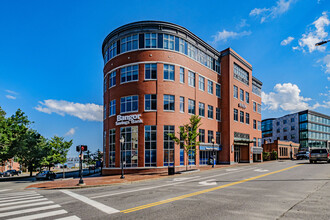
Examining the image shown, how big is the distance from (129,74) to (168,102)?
620 centimetres

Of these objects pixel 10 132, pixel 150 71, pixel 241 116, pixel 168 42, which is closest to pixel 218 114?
pixel 241 116

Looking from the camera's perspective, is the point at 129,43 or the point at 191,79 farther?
the point at 191,79

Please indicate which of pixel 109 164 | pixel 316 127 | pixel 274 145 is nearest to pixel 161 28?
pixel 109 164

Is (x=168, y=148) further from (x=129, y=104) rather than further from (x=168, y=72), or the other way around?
(x=168, y=72)

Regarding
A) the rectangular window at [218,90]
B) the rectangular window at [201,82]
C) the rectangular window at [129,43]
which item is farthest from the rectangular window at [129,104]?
the rectangular window at [218,90]

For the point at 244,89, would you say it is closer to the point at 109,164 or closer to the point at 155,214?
the point at 109,164

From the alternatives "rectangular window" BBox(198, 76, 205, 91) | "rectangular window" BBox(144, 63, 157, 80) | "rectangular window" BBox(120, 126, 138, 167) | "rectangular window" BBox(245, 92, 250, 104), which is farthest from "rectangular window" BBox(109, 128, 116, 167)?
"rectangular window" BBox(245, 92, 250, 104)

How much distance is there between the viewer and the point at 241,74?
46.3 metres

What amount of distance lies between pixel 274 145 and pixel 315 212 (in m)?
63.1

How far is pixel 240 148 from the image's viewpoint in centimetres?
4662

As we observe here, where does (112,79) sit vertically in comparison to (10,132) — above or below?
above

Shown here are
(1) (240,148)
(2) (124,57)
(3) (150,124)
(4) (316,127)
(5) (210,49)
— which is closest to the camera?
(3) (150,124)

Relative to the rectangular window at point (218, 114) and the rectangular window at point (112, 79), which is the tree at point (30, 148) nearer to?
the rectangular window at point (112, 79)

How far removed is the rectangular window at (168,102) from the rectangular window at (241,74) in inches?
699
